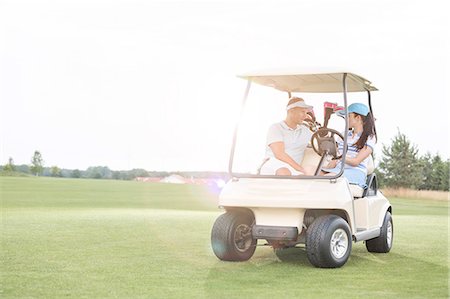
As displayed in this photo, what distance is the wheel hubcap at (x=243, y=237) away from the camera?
753 cm

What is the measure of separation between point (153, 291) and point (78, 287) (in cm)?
66

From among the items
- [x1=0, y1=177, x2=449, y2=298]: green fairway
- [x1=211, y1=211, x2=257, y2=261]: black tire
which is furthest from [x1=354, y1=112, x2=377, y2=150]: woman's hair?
[x1=211, y1=211, x2=257, y2=261]: black tire

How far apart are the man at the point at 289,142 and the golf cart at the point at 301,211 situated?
193 millimetres

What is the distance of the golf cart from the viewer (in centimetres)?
698

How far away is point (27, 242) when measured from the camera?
29.7 feet

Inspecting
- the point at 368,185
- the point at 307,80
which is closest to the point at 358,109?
the point at 307,80

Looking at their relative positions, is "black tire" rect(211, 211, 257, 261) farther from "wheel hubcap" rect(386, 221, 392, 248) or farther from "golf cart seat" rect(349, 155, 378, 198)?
"wheel hubcap" rect(386, 221, 392, 248)

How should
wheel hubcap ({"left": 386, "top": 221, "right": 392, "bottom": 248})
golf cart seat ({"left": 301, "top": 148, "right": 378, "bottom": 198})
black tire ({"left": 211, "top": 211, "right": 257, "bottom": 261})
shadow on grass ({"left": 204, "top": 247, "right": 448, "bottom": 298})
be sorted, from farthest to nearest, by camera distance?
wheel hubcap ({"left": 386, "top": 221, "right": 392, "bottom": 248}) < golf cart seat ({"left": 301, "top": 148, "right": 378, "bottom": 198}) < black tire ({"left": 211, "top": 211, "right": 257, "bottom": 261}) < shadow on grass ({"left": 204, "top": 247, "right": 448, "bottom": 298})

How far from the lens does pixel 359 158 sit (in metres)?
7.99

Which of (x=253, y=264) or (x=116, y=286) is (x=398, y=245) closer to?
(x=253, y=264)

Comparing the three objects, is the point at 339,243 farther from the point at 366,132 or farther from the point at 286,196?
the point at 366,132

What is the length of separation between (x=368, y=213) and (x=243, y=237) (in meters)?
1.44

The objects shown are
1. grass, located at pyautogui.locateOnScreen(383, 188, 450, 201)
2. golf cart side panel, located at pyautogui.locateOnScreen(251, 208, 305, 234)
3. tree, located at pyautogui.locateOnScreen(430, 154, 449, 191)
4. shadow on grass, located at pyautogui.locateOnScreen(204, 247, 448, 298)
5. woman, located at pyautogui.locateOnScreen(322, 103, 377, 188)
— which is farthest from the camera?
tree, located at pyautogui.locateOnScreen(430, 154, 449, 191)

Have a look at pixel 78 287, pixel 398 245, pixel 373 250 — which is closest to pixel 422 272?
pixel 373 250
